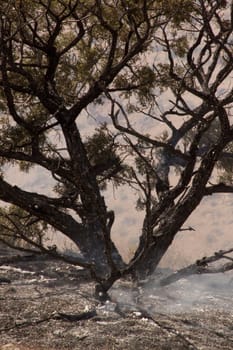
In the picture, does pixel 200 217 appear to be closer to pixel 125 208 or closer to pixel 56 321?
pixel 125 208

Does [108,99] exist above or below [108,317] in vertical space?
above

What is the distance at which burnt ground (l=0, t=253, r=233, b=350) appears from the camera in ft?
15.9

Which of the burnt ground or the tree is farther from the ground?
the tree

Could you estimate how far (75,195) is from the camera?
386 inches

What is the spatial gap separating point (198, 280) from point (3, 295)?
13.5ft

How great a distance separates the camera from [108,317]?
5617 millimetres

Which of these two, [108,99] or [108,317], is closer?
[108,317]

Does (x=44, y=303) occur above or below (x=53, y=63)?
below

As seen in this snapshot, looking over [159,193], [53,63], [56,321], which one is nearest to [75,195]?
[159,193]

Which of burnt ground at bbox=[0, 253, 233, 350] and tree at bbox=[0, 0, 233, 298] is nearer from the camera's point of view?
burnt ground at bbox=[0, 253, 233, 350]

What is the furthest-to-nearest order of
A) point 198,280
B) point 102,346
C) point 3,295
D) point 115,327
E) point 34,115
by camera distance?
→ point 34,115 < point 198,280 < point 3,295 < point 115,327 < point 102,346

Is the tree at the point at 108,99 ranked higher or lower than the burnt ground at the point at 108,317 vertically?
higher

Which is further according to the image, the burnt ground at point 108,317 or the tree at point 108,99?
the tree at point 108,99

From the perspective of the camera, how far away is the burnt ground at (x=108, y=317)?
4852mm
